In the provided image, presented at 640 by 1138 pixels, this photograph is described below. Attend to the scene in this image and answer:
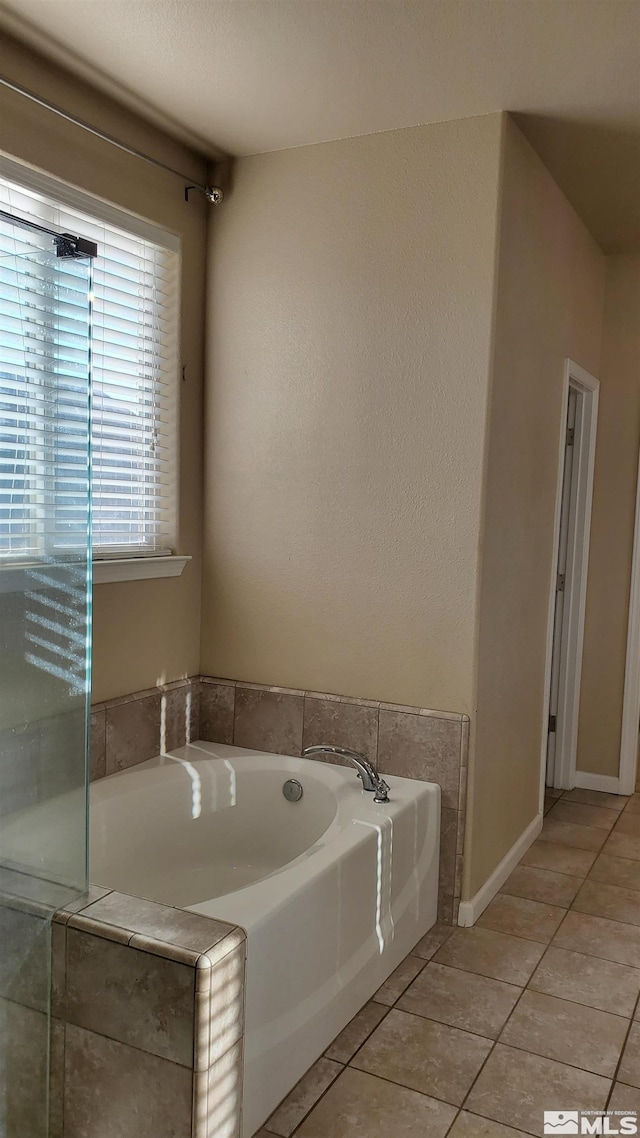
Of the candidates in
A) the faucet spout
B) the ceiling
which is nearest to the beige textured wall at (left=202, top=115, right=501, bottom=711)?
the ceiling

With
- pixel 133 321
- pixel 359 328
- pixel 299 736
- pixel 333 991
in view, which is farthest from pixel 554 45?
pixel 333 991

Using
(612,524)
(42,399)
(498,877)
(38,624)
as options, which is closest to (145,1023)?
(38,624)

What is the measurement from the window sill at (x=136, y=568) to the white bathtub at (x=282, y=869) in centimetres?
64

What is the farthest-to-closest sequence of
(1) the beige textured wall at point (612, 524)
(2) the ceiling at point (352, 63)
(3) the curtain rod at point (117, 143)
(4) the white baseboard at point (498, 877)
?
(1) the beige textured wall at point (612, 524) → (4) the white baseboard at point (498, 877) → (3) the curtain rod at point (117, 143) → (2) the ceiling at point (352, 63)

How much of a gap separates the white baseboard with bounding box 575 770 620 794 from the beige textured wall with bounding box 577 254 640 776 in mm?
27

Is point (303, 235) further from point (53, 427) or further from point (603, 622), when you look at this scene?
point (603, 622)

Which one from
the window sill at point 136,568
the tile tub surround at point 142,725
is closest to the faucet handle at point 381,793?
the tile tub surround at point 142,725

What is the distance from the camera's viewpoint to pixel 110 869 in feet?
8.76

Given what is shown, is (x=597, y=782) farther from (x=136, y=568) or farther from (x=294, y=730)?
(x=136, y=568)

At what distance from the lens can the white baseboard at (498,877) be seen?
295 centimetres

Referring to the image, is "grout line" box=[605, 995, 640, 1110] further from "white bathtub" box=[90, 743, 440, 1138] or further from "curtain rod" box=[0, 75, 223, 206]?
"curtain rod" box=[0, 75, 223, 206]

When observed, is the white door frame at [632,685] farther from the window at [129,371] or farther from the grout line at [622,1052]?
the window at [129,371]

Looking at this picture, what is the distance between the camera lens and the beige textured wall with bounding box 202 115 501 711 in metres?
2.83

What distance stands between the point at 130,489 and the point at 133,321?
1.79 feet
